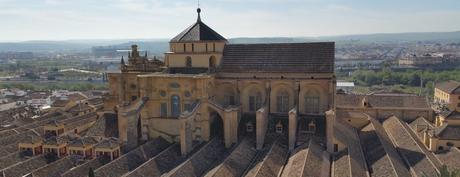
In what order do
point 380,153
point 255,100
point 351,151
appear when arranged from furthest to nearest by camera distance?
1. point 255,100
2. point 351,151
3. point 380,153

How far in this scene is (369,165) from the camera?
34656mm

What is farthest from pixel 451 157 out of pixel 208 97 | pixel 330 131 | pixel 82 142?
pixel 82 142

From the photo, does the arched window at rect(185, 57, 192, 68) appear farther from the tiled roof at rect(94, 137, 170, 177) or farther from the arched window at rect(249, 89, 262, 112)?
the tiled roof at rect(94, 137, 170, 177)

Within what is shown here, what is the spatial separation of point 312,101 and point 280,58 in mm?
5144

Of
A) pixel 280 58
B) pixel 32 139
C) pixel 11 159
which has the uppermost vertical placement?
pixel 280 58

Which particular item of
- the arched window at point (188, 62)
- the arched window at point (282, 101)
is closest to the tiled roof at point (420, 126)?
the arched window at point (282, 101)

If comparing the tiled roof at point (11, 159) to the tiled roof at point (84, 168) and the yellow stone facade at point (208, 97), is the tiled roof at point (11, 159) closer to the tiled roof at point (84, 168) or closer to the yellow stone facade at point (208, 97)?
the tiled roof at point (84, 168)

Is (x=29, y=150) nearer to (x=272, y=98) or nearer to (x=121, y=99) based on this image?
(x=121, y=99)

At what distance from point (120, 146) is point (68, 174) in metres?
7.53

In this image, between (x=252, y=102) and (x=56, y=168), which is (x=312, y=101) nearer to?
(x=252, y=102)

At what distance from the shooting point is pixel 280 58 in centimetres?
4347

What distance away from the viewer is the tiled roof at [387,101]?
52.8m

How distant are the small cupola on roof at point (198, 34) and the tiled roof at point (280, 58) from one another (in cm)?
A: 190

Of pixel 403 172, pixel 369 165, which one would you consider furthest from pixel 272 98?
pixel 403 172
